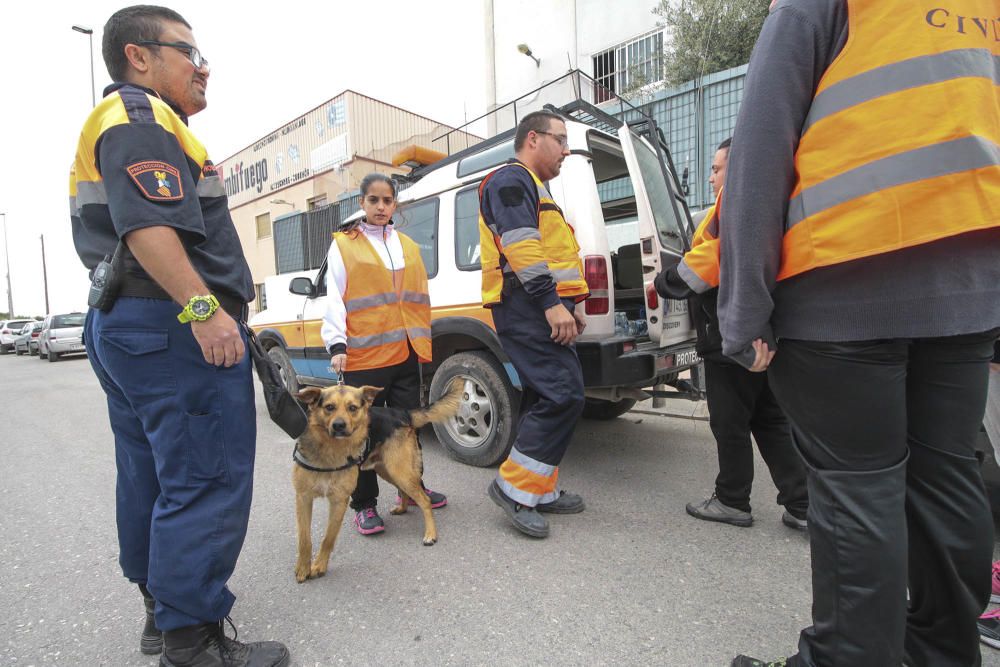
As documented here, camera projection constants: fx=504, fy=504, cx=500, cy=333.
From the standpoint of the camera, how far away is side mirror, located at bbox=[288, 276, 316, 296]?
394 cm

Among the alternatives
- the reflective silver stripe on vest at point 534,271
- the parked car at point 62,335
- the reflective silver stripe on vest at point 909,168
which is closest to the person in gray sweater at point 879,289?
the reflective silver stripe on vest at point 909,168

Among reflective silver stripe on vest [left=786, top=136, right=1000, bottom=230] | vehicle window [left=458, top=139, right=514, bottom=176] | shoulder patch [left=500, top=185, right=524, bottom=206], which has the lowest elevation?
reflective silver stripe on vest [left=786, top=136, right=1000, bottom=230]

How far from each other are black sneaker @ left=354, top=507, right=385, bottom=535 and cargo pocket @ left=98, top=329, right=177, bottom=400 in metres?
1.47

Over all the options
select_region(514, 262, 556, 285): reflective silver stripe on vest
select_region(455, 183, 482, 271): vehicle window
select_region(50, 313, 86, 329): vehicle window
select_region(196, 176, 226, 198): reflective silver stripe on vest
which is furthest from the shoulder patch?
select_region(50, 313, 86, 329): vehicle window

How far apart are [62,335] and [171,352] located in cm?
1993

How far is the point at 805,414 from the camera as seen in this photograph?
1245mm

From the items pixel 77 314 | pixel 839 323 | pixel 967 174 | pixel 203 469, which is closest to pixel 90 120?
pixel 203 469

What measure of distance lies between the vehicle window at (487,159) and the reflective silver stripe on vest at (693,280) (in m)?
1.61

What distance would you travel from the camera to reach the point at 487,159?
345cm

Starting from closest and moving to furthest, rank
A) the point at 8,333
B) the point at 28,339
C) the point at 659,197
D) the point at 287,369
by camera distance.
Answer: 1. the point at 659,197
2. the point at 287,369
3. the point at 28,339
4. the point at 8,333

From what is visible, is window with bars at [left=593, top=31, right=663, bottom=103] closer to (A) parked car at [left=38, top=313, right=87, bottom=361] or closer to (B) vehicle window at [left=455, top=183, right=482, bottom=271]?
(B) vehicle window at [left=455, top=183, right=482, bottom=271]

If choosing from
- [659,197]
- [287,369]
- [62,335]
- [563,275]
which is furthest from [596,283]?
[62,335]

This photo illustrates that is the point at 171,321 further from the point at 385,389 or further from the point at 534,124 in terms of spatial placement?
the point at 534,124

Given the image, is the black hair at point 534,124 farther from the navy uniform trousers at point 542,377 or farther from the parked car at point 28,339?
the parked car at point 28,339
